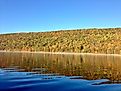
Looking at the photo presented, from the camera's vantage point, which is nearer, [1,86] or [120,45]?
[1,86]

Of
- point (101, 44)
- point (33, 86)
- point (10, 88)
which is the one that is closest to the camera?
point (10, 88)

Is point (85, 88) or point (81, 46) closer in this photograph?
point (85, 88)

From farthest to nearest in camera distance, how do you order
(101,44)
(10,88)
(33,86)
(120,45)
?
(101,44)
(120,45)
(33,86)
(10,88)

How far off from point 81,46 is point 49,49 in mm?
19754

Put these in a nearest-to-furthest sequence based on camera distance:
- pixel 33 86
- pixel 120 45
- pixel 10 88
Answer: pixel 10 88, pixel 33 86, pixel 120 45

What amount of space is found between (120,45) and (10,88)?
15765cm

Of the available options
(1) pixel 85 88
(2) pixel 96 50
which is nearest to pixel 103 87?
(1) pixel 85 88

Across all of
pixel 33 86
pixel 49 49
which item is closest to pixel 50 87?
pixel 33 86

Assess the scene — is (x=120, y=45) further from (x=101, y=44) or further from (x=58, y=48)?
(x=58, y=48)

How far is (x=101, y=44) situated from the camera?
193 meters

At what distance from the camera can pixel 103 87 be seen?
87.0 ft

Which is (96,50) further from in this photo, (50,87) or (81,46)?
(50,87)

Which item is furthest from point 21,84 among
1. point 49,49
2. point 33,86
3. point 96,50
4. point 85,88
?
point 49,49

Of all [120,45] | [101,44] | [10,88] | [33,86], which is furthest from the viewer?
[101,44]
